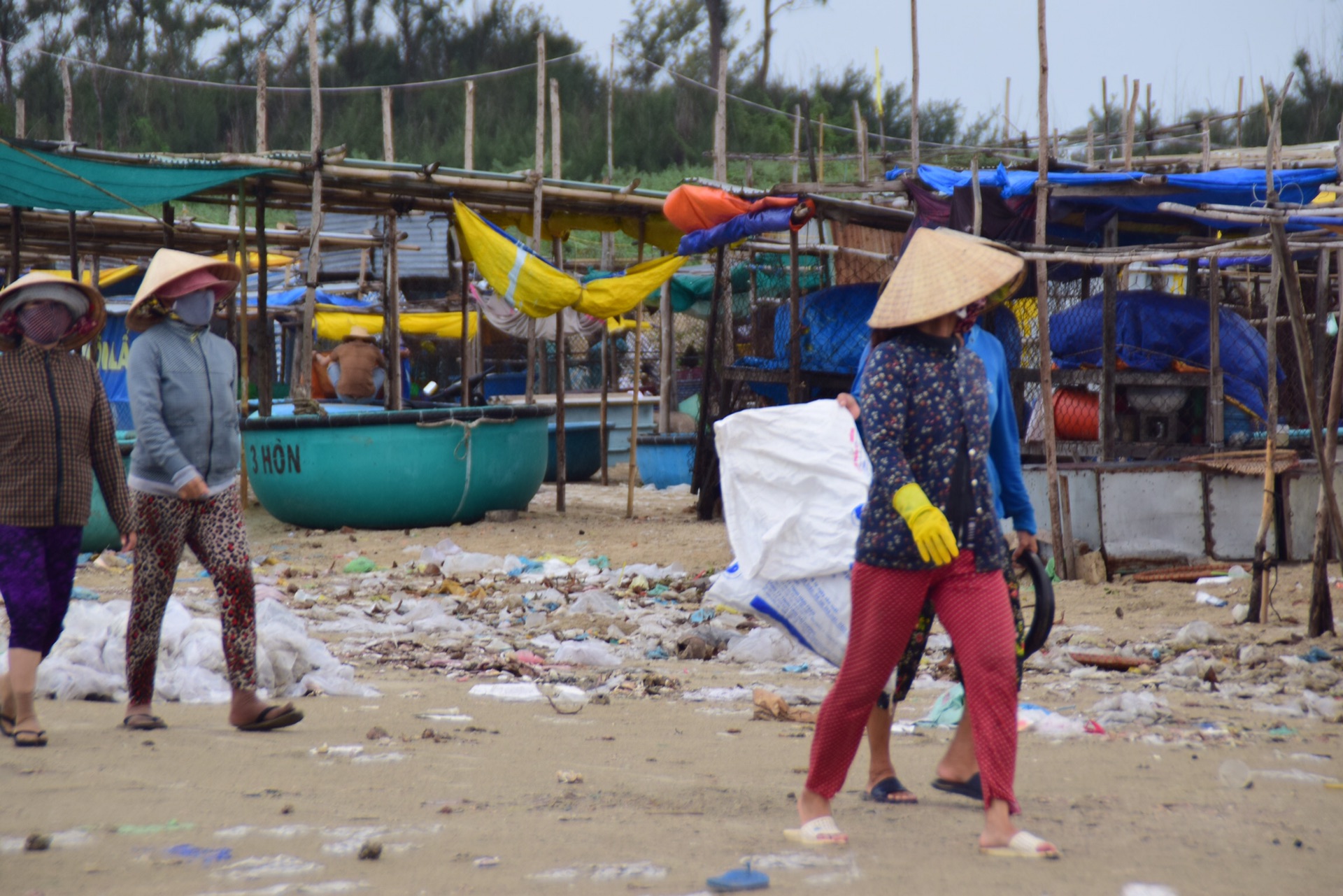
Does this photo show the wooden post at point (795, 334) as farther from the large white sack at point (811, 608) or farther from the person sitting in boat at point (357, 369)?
the large white sack at point (811, 608)

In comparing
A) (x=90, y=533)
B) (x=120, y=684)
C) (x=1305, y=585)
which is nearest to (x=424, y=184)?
(x=90, y=533)

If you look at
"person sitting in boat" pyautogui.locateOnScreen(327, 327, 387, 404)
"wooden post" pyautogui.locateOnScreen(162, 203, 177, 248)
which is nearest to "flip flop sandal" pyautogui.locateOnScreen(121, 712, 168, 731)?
"wooden post" pyautogui.locateOnScreen(162, 203, 177, 248)

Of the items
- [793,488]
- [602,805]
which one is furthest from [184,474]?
[793,488]

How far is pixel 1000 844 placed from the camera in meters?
2.94

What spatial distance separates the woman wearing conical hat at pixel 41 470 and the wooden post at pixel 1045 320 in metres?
4.99

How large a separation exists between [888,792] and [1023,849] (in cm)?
62

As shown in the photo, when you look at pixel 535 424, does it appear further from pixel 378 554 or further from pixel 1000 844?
pixel 1000 844

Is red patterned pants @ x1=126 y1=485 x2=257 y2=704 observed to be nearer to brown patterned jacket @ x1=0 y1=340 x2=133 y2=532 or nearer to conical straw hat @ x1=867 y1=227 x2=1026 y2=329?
brown patterned jacket @ x1=0 y1=340 x2=133 y2=532

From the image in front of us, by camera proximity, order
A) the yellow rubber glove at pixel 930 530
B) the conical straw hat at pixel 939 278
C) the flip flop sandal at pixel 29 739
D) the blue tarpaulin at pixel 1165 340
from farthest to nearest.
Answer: the blue tarpaulin at pixel 1165 340 → the flip flop sandal at pixel 29 739 → the conical straw hat at pixel 939 278 → the yellow rubber glove at pixel 930 530

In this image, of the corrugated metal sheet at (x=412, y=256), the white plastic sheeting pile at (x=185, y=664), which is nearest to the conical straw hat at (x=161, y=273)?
the white plastic sheeting pile at (x=185, y=664)

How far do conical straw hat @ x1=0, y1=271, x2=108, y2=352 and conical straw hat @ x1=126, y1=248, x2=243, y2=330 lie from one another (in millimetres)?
172

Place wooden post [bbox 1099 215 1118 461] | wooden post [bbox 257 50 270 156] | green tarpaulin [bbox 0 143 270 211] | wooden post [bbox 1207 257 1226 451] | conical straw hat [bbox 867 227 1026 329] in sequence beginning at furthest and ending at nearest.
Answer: wooden post [bbox 257 50 270 156] → green tarpaulin [bbox 0 143 270 211] → wooden post [bbox 1207 257 1226 451] → wooden post [bbox 1099 215 1118 461] → conical straw hat [bbox 867 227 1026 329]

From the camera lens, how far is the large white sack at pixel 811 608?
374cm

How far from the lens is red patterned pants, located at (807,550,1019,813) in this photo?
2914mm
